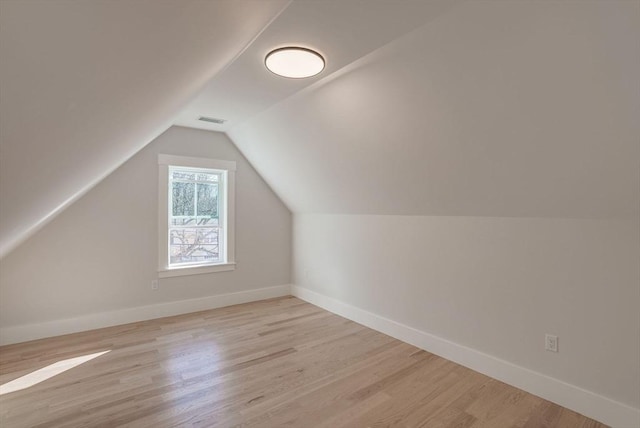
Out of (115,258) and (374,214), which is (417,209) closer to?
(374,214)

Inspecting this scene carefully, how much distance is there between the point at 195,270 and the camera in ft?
14.4

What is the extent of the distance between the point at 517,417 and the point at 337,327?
2010 mm

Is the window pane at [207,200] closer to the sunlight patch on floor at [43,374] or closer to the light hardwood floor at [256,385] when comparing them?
the light hardwood floor at [256,385]

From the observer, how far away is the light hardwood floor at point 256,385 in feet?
6.97

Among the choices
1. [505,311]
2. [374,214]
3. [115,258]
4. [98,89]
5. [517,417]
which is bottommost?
[517,417]

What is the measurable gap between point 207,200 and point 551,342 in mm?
4232

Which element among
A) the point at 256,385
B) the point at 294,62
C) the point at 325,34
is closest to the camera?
the point at 325,34

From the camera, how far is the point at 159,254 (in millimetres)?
4109

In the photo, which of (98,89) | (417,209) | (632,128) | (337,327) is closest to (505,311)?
(417,209)

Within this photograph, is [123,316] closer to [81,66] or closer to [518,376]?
[81,66]

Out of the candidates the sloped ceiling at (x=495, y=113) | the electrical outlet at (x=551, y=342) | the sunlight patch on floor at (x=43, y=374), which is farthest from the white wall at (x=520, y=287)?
the sunlight patch on floor at (x=43, y=374)

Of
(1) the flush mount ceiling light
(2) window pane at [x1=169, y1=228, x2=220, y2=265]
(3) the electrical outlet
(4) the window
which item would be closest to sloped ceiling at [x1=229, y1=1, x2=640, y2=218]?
(1) the flush mount ceiling light

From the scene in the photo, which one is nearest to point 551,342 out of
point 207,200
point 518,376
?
point 518,376

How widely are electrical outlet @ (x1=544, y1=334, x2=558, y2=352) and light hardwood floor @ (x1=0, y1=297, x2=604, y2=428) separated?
0.39m
